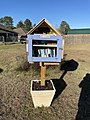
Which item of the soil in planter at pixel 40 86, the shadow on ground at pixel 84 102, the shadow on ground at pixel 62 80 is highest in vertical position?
the soil in planter at pixel 40 86

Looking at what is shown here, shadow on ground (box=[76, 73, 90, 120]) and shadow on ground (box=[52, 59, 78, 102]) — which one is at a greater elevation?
shadow on ground (box=[52, 59, 78, 102])

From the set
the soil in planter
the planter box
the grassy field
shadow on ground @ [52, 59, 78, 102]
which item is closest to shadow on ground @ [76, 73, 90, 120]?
the grassy field

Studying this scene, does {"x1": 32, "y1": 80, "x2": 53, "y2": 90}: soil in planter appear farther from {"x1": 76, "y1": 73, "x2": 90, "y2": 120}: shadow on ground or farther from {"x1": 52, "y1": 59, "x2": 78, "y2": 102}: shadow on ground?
{"x1": 76, "y1": 73, "x2": 90, "y2": 120}: shadow on ground

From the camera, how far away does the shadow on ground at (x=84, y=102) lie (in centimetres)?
394

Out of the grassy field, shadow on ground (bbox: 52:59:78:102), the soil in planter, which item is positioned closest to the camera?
the grassy field

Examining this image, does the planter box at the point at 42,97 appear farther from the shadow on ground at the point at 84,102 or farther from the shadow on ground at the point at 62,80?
the shadow on ground at the point at 84,102

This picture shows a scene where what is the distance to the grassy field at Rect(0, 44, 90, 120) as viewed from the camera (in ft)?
12.9

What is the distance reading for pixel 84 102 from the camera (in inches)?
183

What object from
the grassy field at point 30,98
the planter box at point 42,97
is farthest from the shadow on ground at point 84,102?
the planter box at point 42,97

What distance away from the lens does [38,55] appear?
428 centimetres

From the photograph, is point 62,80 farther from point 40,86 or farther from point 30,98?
point 40,86

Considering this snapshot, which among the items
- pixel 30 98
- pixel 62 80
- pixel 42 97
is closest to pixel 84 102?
pixel 42 97

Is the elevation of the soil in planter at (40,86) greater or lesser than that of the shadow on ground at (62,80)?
greater

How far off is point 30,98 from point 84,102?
1512 millimetres
